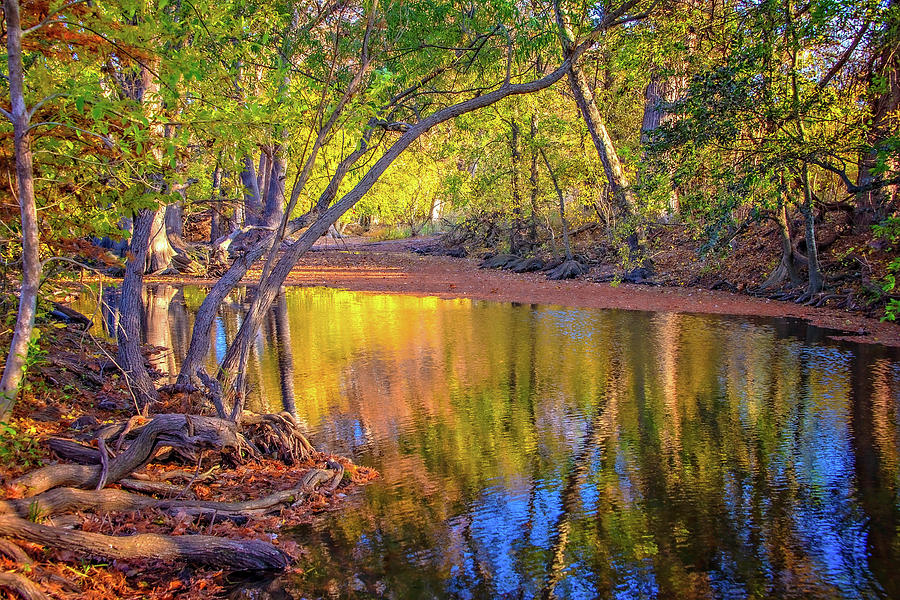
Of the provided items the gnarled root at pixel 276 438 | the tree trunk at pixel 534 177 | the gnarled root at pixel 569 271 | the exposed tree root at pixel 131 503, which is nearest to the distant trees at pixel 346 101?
the gnarled root at pixel 276 438

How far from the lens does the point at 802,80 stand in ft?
42.1

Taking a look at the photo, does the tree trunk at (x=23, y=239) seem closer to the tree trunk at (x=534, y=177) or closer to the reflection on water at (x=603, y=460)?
the reflection on water at (x=603, y=460)

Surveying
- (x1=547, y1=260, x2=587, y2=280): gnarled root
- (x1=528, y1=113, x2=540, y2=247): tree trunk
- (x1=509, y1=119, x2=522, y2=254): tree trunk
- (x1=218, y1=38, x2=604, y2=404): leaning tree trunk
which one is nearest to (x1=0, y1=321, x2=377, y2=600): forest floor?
(x1=218, y1=38, x2=604, y2=404): leaning tree trunk

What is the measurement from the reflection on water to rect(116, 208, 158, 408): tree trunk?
5.50 feet

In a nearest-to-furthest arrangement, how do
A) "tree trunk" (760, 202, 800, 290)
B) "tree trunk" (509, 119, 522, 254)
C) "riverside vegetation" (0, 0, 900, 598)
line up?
"riverside vegetation" (0, 0, 900, 598), "tree trunk" (760, 202, 800, 290), "tree trunk" (509, 119, 522, 254)

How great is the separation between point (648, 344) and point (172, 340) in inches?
387

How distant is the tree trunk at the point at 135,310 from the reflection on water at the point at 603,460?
1677 millimetres

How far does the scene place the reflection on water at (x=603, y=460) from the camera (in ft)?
18.6

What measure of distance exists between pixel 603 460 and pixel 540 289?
54.8 ft

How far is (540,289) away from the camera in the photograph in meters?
24.6

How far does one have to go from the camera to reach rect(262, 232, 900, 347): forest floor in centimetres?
1645

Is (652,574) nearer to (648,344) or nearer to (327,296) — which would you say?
(648,344)

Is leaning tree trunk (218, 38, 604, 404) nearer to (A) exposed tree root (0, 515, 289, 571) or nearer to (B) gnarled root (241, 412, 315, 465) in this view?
(B) gnarled root (241, 412, 315, 465)

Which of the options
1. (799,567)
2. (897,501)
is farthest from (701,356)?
(799,567)
